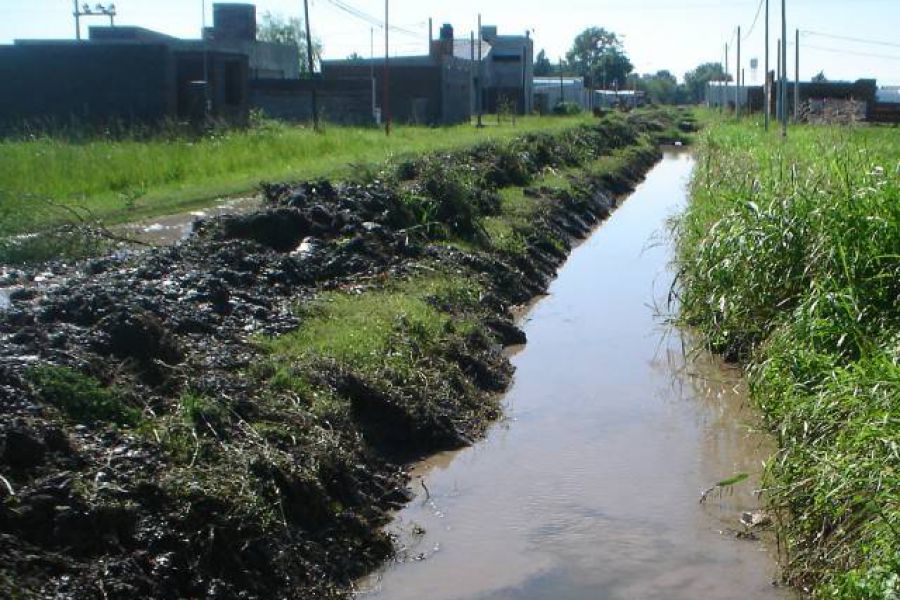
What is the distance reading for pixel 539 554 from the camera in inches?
285

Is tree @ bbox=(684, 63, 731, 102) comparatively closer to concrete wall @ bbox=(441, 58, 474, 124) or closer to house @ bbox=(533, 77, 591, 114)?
house @ bbox=(533, 77, 591, 114)

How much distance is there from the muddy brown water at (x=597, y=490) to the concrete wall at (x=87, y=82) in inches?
906

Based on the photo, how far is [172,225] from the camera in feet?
48.3

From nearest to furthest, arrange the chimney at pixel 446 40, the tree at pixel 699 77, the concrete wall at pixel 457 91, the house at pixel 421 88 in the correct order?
1. the house at pixel 421 88
2. the concrete wall at pixel 457 91
3. the chimney at pixel 446 40
4. the tree at pixel 699 77

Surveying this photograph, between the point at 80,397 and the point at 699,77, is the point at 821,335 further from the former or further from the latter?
the point at 699,77

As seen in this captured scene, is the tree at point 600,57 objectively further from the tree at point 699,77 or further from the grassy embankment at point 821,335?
the grassy embankment at point 821,335

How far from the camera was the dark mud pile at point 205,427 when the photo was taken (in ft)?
18.7

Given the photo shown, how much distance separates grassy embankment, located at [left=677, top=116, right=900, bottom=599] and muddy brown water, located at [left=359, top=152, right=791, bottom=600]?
1.60 feet

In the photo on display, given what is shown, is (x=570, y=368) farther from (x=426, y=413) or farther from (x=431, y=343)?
(x=426, y=413)

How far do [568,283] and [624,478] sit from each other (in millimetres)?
9185

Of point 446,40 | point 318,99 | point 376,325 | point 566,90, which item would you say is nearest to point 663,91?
point 566,90

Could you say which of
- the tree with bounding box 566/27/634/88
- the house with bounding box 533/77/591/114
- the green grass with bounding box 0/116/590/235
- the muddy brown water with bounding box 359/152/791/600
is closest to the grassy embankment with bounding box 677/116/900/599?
the muddy brown water with bounding box 359/152/791/600

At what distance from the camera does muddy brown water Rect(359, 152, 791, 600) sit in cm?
688

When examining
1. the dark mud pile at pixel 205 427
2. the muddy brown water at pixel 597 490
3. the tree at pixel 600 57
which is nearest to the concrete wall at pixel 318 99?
the dark mud pile at pixel 205 427
